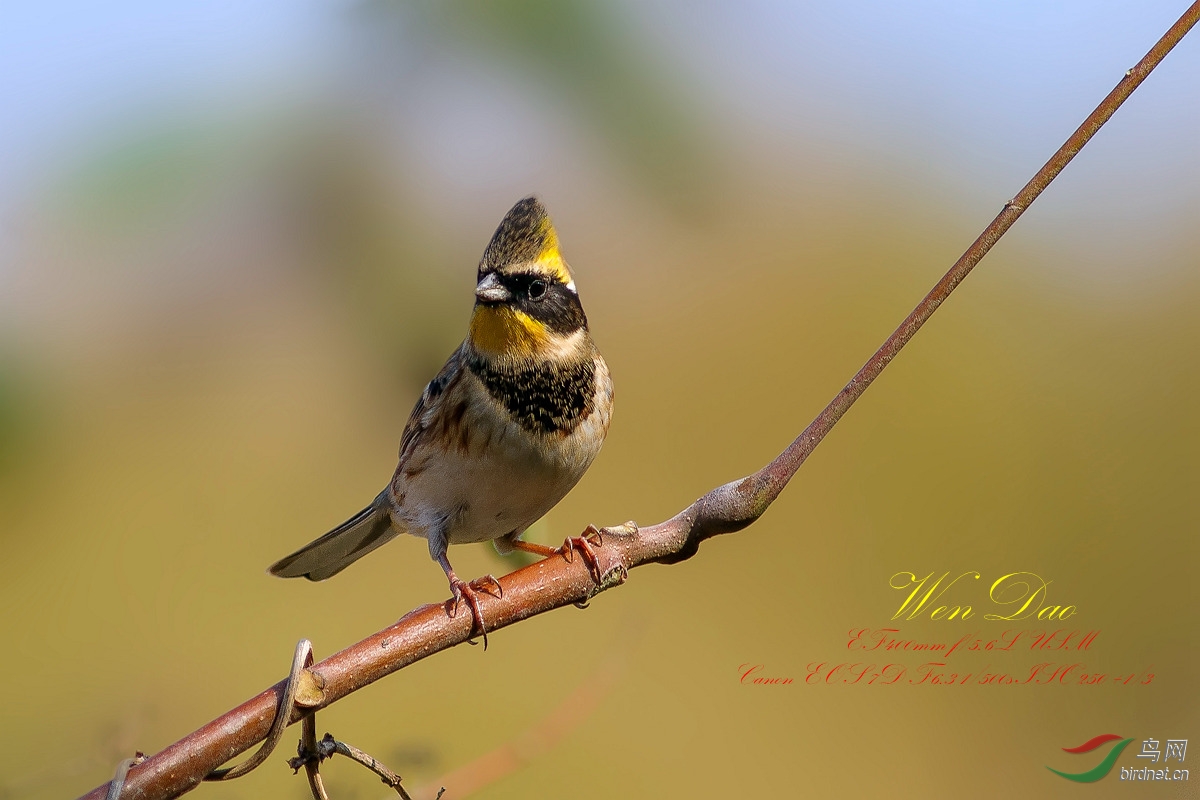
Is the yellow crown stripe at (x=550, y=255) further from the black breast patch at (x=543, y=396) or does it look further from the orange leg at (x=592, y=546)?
the orange leg at (x=592, y=546)

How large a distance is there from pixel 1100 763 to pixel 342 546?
2.38m

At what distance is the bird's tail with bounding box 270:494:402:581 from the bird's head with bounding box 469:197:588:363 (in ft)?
2.32

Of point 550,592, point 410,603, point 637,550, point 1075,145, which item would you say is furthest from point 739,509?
point 410,603

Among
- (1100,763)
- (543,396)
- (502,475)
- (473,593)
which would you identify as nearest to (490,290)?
(543,396)

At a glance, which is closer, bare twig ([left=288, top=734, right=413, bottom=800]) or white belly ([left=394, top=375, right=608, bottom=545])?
bare twig ([left=288, top=734, right=413, bottom=800])

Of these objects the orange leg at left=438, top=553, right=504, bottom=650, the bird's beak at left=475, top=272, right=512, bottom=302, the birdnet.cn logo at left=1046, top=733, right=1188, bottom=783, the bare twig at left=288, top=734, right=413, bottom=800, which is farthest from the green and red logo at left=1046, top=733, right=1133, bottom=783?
the bare twig at left=288, top=734, right=413, bottom=800

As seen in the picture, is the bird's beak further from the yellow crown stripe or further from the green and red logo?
the green and red logo

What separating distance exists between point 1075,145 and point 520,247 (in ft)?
4.03

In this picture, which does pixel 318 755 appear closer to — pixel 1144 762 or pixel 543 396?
pixel 543 396

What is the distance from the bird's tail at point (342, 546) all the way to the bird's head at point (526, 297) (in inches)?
27.8

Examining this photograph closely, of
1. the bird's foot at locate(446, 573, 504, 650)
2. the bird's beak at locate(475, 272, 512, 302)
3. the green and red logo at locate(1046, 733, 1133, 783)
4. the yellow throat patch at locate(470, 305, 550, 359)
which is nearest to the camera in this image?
the bird's foot at locate(446, 573, 504, 650)

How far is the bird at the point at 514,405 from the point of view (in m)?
2.11

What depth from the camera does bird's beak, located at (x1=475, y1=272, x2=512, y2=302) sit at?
204 centimetres

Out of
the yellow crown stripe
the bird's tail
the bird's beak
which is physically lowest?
the bird's tail
